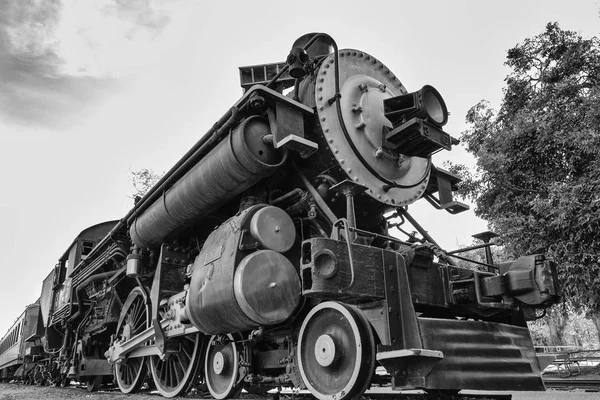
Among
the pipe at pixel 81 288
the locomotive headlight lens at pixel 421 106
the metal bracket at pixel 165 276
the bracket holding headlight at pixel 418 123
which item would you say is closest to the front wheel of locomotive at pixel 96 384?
the pipe at pixel 81 288

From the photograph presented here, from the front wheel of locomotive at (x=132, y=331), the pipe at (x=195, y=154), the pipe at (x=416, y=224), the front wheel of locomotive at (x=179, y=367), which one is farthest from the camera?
the front wheel of locomotive at (x=132, y=331)

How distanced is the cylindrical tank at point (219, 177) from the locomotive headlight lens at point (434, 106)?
1.21 m

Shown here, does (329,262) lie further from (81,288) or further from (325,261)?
(81,288)

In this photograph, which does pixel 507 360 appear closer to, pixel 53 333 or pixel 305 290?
pixel 305 290

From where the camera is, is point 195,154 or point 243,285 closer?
point 243,285

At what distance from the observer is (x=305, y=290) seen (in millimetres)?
2781

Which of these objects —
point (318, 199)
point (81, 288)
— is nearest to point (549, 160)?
point (318, 199)

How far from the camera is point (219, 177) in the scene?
3.91m

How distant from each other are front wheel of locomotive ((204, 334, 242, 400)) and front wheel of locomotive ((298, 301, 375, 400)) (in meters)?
1.01

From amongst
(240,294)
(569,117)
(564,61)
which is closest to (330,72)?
(240,294)

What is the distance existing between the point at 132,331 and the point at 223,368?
2.53m

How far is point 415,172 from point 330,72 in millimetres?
1210

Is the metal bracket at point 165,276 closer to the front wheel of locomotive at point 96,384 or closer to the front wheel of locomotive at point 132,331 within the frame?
the front wheel of locomotive at point 132,331

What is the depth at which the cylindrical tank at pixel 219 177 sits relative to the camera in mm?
3656
